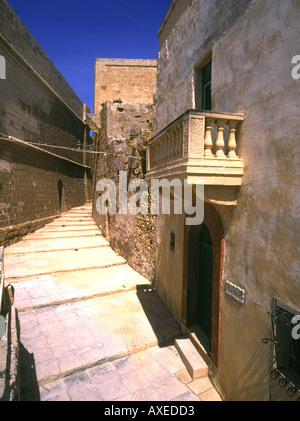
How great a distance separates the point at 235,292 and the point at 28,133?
12760mm

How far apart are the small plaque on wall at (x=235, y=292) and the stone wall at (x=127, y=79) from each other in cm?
1932

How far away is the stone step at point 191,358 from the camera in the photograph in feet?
14.2

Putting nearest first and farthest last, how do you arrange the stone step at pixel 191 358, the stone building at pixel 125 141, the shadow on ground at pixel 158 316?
1. the stone step at pixel 191 358
2. the shadow on ground at pixel 158 316
3. the stone building at pixel 125 141

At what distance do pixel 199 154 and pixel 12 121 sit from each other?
10.9 meters

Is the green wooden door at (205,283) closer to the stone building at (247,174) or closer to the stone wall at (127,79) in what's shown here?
the stone building at (247,174)

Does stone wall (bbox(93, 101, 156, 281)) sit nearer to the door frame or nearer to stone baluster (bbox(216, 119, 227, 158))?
the door frame

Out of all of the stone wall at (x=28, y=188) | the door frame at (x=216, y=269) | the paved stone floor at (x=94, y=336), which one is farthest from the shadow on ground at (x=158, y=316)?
the stone wall at (x=28, y=188)

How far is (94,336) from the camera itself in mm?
5207

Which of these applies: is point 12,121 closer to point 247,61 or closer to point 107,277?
point 107,277

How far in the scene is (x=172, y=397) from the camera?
3.88 meters

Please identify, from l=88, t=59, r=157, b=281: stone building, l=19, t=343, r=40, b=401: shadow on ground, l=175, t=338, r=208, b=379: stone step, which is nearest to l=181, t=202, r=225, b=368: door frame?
l=175, t=338, r=208, b=379: stone step

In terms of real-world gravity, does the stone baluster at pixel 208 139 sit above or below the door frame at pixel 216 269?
above

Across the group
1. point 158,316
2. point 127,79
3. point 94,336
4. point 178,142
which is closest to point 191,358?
point 158,316
